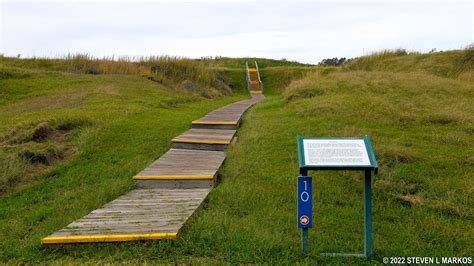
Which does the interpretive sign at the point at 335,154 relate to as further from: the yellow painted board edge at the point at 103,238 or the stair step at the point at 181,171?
the stair step at the point at 181,171

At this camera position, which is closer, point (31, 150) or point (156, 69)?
point (31, 150)

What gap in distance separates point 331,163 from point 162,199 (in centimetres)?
A: 257

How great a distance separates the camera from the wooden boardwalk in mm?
4008

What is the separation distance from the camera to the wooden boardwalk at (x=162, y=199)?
4.01 meters

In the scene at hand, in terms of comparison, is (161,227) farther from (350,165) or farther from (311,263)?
(350,165)

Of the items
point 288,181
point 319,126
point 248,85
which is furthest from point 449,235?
point 248,85

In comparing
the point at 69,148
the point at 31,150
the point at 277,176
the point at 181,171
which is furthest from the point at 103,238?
the point at 69,148

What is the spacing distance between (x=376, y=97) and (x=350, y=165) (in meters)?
7.26

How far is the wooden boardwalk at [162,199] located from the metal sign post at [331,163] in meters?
1.25

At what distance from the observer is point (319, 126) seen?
8.27 metres

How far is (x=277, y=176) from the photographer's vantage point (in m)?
5.98

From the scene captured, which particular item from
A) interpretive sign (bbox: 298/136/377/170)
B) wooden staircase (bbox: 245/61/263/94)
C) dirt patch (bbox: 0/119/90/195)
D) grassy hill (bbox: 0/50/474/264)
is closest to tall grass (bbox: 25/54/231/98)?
wooden staircase (bbox: 245/61/263/94)

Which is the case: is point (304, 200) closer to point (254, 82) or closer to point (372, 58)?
point (372, 58)
